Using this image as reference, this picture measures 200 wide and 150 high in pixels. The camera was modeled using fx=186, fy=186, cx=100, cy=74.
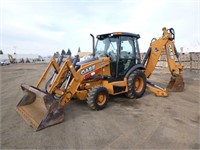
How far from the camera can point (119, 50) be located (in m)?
6.10

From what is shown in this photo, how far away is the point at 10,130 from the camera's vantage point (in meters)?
4.01

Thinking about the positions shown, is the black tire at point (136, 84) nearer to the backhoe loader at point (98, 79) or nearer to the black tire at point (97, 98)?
the backhoe loader at point (98, 79)

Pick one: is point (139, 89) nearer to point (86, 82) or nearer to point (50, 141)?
point (86, 82)

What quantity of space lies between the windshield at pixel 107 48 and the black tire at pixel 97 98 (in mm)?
1388

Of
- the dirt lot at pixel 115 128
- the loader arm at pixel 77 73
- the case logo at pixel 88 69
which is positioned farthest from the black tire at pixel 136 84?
the case logo at pixel 88 69

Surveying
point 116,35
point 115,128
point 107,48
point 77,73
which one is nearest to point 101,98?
point 77,73

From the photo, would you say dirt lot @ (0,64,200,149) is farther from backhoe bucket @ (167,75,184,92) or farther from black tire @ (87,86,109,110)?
backhoe bucket @ (167,75,184,92)

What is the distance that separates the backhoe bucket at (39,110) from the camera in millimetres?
4102

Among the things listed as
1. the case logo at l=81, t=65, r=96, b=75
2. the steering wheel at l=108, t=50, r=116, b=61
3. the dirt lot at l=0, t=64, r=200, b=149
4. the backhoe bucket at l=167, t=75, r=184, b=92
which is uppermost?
the steering wheel at l=108, t=50, r=116, b=61

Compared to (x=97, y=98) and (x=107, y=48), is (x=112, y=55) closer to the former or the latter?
(x=107, y=48)

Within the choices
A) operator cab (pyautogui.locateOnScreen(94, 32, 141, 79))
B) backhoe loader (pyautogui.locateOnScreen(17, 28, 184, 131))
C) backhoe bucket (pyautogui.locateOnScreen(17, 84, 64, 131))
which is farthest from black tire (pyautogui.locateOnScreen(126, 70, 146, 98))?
backhoe bucket (pyautogui.locateOnScreen(17, 84, 64, 131))

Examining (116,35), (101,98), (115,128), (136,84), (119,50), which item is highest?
(116,35)

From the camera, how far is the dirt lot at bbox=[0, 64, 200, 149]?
3.45m

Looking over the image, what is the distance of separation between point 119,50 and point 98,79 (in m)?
1.19
